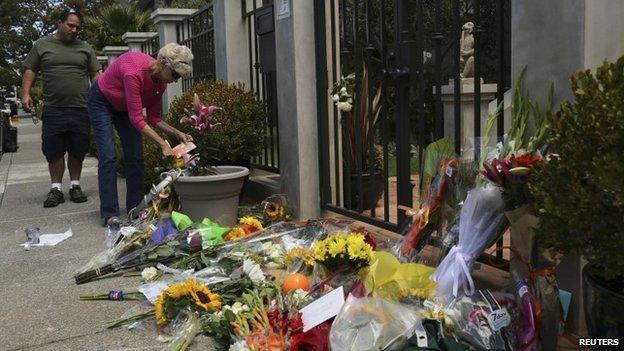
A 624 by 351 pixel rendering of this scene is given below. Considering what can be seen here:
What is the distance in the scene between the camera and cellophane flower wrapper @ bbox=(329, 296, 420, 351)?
2.23 metres

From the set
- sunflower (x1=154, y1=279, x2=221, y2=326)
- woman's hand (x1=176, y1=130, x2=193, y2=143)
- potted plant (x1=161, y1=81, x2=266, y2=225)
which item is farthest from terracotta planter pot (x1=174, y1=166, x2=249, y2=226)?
sunflower (x1=154, y1=279, x2=221, y2=326)

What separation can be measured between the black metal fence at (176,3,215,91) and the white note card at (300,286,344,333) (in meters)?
4.87

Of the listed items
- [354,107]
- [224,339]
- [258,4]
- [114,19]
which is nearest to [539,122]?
[224,339]

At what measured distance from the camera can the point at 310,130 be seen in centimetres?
472

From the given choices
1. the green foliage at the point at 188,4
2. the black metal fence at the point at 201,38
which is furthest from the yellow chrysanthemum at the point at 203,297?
the green foliage at the point at 188,4

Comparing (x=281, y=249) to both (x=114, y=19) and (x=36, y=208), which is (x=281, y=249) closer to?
(x=36, y=208)

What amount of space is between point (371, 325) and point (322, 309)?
287mm

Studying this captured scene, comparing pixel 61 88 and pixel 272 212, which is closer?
pixel 272 212

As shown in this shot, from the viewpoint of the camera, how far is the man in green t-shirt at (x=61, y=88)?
19.5ft

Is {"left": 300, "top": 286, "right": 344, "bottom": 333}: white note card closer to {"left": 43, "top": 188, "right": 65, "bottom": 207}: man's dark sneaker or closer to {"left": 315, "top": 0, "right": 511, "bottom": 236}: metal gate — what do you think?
{"left": 315, "top": 0, "right": 511, "bottom": 236}: metal gate

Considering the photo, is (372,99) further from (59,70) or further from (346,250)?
(59,70)

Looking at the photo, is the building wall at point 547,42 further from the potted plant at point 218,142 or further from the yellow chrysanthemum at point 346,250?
the potted plant at point 218,142

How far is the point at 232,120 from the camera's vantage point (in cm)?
528

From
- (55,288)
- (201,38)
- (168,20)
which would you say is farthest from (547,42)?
(168,20)
